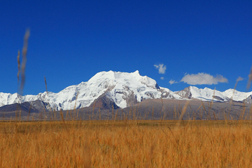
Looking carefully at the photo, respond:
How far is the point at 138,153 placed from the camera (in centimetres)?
334

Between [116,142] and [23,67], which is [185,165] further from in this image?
[23,67]

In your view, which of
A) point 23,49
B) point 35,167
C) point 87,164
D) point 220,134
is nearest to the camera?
point 87,164

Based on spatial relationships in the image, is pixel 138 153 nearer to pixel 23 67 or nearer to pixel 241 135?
pixel 23 67

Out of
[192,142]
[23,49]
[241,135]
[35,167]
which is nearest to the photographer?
[35,167]

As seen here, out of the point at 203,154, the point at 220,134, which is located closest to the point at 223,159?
the point at 203,154

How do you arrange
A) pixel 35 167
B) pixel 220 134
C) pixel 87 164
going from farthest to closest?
pixel 220 134 < pixel 35 167 < pixel 87 164

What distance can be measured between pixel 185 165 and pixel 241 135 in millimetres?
2973

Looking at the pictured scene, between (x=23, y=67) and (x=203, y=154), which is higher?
(x=23, y=67)

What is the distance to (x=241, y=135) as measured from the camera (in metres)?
5.10

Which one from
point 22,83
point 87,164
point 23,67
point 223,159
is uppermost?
point 23,67

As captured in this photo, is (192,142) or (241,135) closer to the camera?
(192,142)

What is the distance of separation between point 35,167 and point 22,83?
1229 mm

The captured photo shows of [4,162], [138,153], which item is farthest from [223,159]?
[4,162]

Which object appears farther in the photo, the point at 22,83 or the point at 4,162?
the point at 22,83
